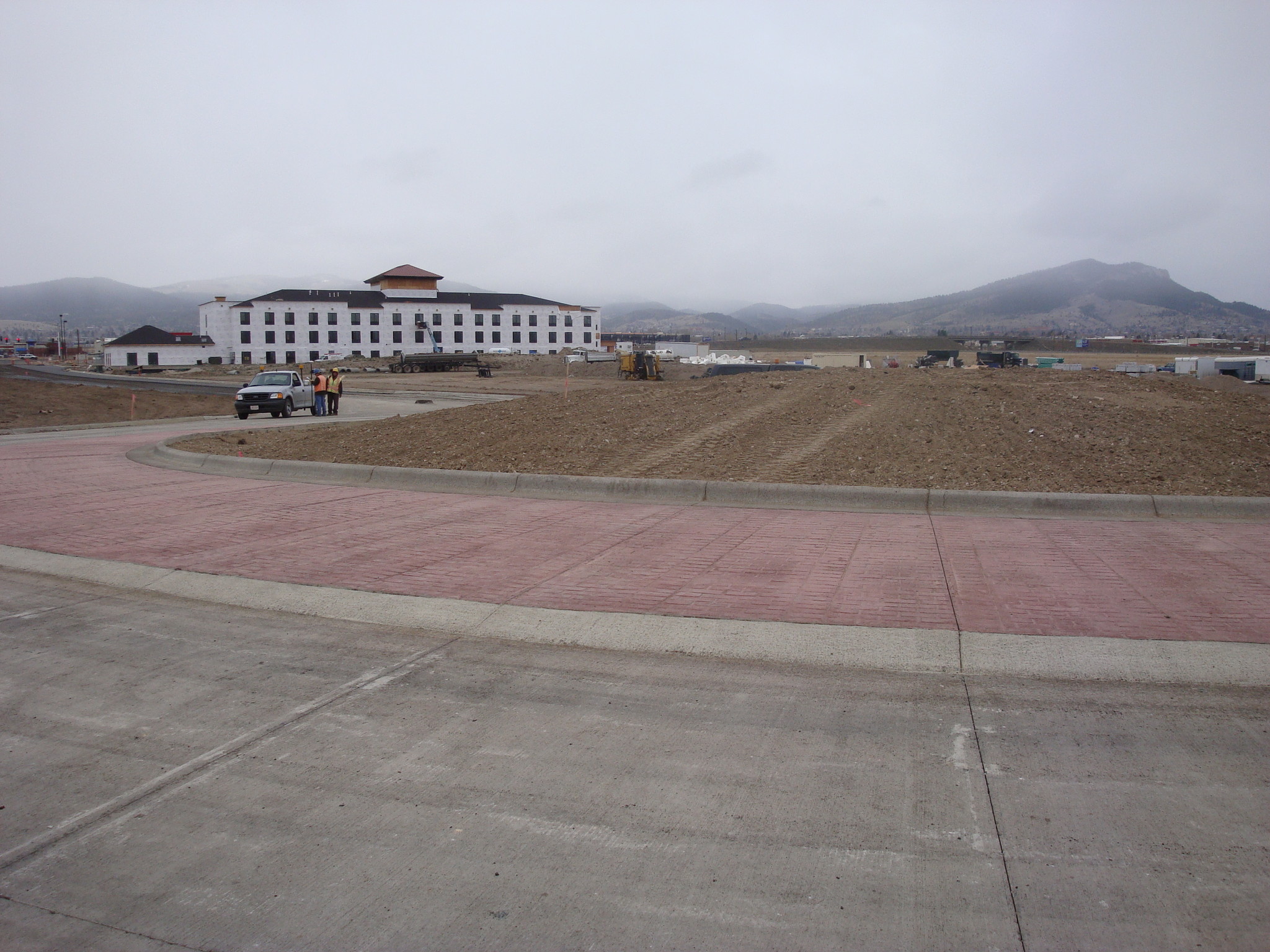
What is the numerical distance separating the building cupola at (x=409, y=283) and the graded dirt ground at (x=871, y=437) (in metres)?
109

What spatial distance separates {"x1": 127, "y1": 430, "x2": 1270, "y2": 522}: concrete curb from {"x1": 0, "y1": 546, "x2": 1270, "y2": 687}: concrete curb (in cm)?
453

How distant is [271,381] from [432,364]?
47.8 m

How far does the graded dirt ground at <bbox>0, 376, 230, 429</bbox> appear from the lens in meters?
29.7

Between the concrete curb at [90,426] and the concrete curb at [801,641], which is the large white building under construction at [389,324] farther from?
the concrete curb at [801,641]

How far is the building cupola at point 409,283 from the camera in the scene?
124688 millimetres

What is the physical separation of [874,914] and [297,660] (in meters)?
4.42

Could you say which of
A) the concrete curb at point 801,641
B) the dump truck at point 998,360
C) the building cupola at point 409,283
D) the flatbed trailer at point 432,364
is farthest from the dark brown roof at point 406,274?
the concrete curb at point 801,641

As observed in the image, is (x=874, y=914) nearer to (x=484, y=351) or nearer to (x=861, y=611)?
(x=861, y=611)

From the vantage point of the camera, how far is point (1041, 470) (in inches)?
480

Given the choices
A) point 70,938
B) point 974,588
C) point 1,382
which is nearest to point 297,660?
point 70,938

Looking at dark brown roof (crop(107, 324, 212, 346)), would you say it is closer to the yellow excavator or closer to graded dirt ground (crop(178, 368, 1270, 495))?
the yellow excavator

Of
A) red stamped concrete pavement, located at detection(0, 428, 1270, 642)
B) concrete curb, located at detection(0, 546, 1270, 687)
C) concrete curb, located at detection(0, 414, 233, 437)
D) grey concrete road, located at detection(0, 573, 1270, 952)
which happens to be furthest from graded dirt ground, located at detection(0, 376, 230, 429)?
grey concrete road, located at detection(0, 573, 1270, 952)

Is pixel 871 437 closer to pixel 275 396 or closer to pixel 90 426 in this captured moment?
pixel 275 396

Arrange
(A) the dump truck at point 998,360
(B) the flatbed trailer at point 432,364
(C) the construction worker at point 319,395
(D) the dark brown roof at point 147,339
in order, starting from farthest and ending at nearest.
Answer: (D) the dark brown roof at point 147,339
(B) the flatbed trailer at point 432,364
(A) the dump truck at point 998,360
(C) the construction worker at point 319,395
